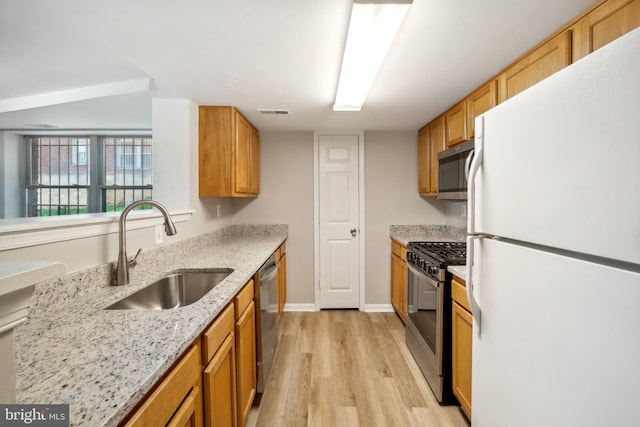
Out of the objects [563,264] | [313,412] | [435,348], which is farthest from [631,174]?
[313,412]

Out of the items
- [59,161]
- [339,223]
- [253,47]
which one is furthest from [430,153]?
[59,161]

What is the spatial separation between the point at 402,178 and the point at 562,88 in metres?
2.84

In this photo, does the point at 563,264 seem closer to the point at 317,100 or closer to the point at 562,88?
the point at 562,88

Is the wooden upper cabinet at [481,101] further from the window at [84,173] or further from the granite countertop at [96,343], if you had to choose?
the window at [84,173]

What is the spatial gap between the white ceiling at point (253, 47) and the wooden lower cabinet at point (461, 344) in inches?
53.6

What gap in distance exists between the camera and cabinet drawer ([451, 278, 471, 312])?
1628 millimetres

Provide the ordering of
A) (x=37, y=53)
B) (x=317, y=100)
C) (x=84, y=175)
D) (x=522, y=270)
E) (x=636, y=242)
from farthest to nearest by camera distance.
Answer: (x=84, y=175)
(x=317, y=100)
(x=37, y=53)
(x=522, y=270)
(x=636, y=242)

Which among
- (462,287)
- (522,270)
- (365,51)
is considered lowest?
(462,287)

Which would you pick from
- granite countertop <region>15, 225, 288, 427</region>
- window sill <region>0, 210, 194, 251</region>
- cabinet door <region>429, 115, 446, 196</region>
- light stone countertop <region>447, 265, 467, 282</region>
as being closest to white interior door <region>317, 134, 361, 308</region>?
cabinet door <region>429, 115, 446, 196</region>

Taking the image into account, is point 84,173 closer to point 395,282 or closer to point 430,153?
point 395,282

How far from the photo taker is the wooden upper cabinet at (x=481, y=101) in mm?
1971

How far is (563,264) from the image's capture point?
0.81m

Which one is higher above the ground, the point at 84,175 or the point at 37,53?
the point at 37,53

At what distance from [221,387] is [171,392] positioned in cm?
47
